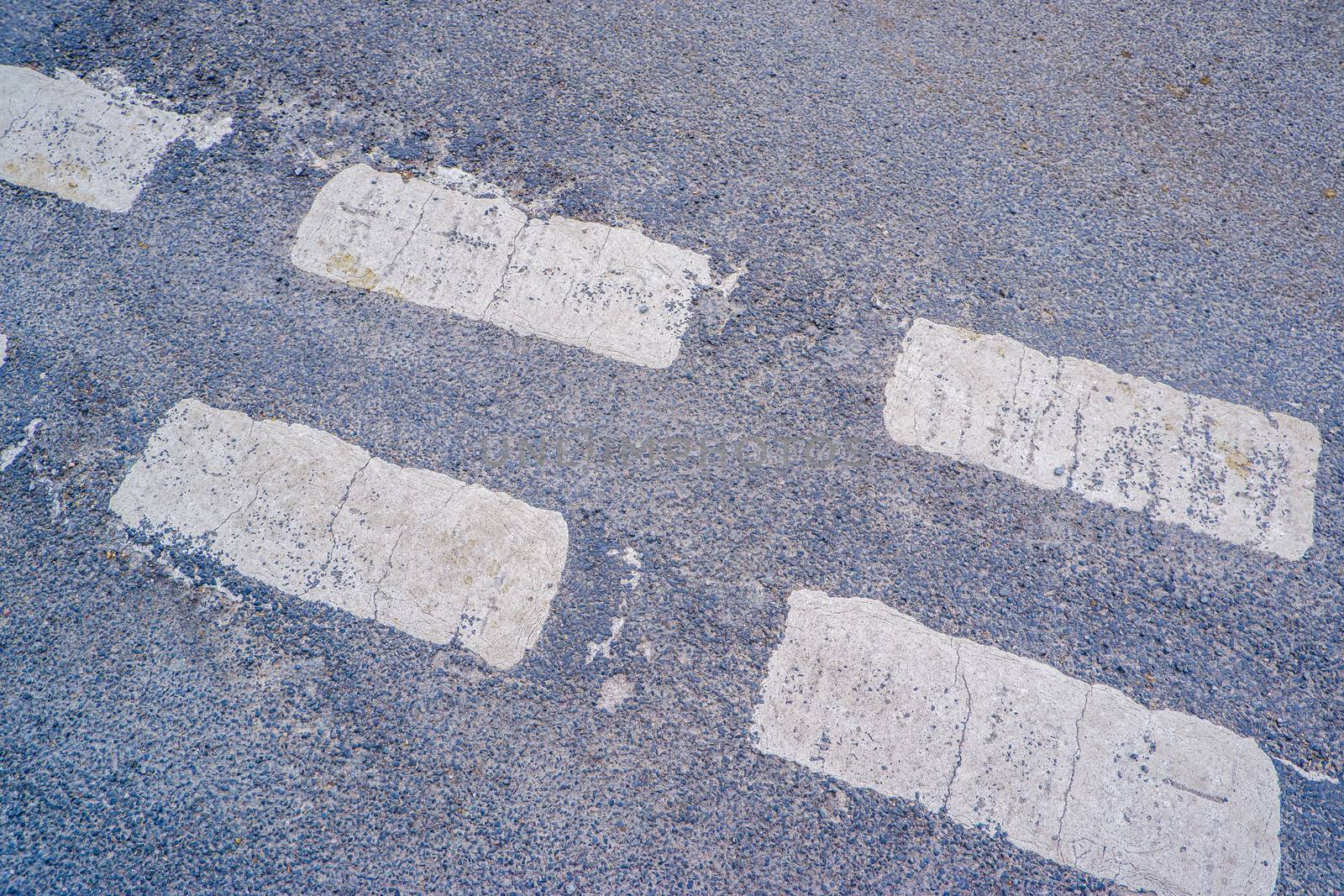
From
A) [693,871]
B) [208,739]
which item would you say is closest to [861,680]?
[693,871]

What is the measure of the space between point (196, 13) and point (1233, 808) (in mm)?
5268

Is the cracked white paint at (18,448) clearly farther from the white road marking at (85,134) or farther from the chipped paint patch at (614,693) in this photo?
the chipped paint patch at (614,693)

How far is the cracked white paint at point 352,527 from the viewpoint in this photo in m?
2.71

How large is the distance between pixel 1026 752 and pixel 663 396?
172 cm

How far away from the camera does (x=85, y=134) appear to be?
137 inches

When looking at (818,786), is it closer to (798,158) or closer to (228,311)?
(798,158)

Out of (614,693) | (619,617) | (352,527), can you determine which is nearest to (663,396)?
(619,617)

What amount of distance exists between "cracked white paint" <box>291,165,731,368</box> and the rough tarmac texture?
0.10m

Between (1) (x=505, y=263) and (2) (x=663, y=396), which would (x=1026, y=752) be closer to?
(2) (x=663, y=396)

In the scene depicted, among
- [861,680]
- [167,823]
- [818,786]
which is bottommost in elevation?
[167,823]

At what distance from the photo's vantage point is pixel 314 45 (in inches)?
144

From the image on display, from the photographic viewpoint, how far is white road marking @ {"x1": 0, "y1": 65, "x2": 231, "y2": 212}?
11.1ft

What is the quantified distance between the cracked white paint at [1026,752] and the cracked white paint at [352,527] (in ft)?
3.04

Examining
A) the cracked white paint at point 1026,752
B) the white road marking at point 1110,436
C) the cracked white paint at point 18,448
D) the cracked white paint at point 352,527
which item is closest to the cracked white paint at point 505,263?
the cracked white paint at point 352,527
